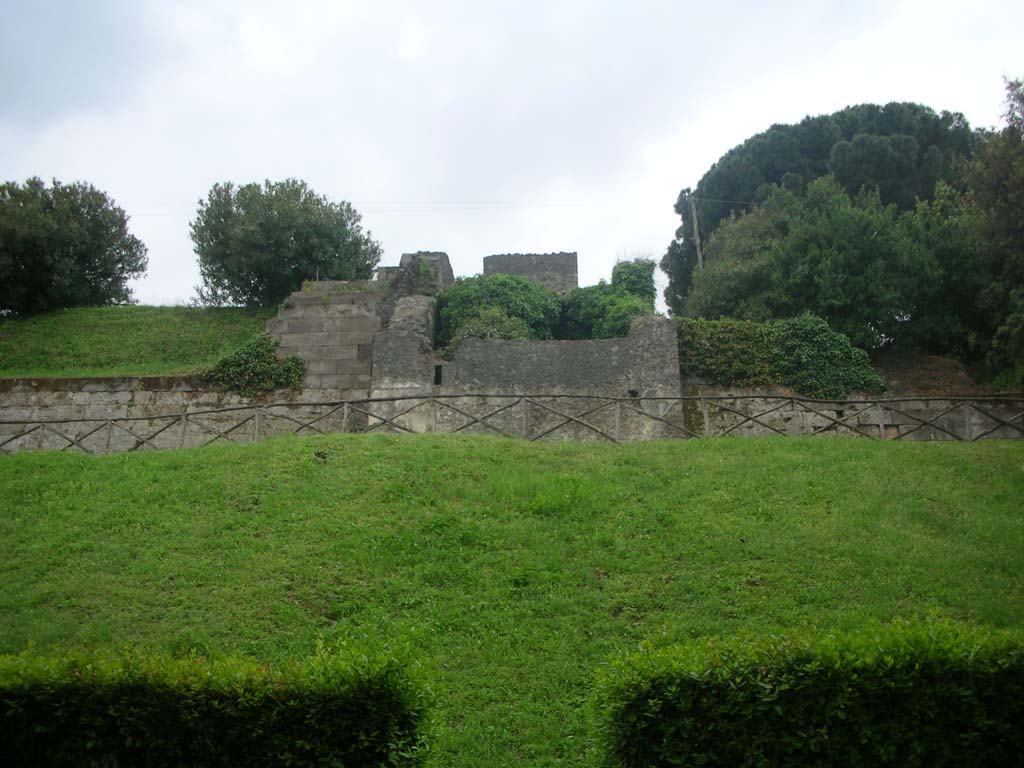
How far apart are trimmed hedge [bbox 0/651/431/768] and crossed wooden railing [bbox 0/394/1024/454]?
10.6m

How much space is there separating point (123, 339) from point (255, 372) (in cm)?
440

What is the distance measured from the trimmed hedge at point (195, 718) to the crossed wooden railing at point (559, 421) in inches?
418

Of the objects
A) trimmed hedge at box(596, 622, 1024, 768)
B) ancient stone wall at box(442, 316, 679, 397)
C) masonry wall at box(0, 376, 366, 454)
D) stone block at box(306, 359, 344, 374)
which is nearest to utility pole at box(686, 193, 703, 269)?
ancient stone wall at box(442, 316, 679, 397)

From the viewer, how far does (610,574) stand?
1032cm

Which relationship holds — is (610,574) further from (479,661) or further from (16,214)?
(16,214)

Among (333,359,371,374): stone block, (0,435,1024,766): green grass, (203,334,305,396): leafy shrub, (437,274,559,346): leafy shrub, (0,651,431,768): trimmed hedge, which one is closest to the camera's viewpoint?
(0,651,431,768): trimmed hedge

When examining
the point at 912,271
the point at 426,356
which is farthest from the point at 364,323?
the point at 912,271

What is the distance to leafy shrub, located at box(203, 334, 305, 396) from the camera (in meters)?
18.8

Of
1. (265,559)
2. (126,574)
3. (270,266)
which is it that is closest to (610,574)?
Result: (265,559)

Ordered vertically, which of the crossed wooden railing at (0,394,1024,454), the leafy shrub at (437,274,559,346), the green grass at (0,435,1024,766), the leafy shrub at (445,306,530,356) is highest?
the leafy shrub at (437,274,559,346)

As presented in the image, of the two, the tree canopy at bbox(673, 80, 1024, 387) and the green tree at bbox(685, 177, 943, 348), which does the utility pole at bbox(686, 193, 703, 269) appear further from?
the green tree at bbox(685, 177, 943, 348)

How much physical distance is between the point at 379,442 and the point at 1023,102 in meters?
13.4

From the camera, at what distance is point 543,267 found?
26828 millimetres

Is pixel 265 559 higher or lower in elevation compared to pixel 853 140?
lower
